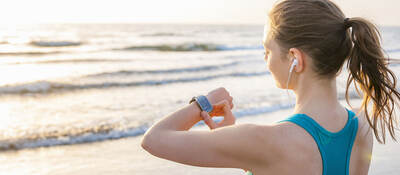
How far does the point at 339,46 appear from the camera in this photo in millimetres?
1477

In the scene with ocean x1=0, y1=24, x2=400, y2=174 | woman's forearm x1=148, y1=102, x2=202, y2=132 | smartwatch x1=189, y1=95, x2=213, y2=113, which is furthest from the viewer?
ocean x1=0, y1=24, x2=400, y2=174

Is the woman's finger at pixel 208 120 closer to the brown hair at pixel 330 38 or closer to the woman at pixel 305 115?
the woman at pixel 305 115

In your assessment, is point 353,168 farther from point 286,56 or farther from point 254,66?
point 254,66

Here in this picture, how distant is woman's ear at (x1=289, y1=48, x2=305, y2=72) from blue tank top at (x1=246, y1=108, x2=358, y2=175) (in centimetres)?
18

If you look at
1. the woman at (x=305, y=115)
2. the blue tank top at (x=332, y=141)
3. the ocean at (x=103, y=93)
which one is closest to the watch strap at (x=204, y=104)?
the woman at (x=305, y=115)

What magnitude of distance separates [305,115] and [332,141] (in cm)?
14

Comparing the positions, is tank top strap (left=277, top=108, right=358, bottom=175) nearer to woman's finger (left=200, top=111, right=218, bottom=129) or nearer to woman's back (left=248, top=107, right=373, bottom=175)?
woman's back (left=248, top=107, right=373, bottom=175)

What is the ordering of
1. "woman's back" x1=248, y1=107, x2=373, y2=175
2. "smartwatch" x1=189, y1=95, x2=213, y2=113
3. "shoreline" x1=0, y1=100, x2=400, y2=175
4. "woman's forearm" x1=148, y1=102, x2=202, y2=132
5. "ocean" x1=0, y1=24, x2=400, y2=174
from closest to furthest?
"woman's back" x1=248, y1=107, x2=373, y2=175, "woman's forearm" x1=148, y1=102, x2=202, y2=132, "smartwatch" x1=189, y1=95, x2=213, y2=113, "shoreline" x1=0, y1=100, x2=400, y2=175, "ocean" x1=0, y1=24, x2=400, y2=174

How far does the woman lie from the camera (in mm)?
1395

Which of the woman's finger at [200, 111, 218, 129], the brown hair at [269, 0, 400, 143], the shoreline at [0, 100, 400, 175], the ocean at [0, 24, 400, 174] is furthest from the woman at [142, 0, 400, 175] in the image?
the ocean at [0, 24, 400, 174]

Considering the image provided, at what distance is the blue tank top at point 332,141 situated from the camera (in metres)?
1.43

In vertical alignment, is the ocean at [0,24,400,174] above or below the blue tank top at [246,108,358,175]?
below

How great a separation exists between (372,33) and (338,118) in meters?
0.34

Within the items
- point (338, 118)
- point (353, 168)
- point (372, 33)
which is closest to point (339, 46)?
point (372, 33)
